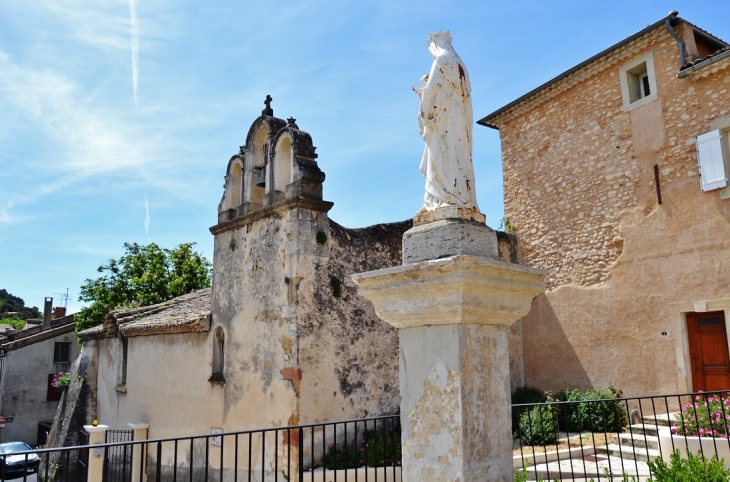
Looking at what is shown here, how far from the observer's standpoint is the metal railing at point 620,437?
6992 mm

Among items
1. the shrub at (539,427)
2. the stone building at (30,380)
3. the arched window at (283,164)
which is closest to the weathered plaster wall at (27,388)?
the stone building at (30,380)

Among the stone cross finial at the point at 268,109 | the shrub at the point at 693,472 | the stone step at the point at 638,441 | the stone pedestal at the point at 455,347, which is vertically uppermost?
the stone cross finial at the point at 268,109

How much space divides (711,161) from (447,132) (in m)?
8.87

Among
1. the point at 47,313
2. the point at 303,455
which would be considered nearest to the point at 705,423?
the point at 303,455

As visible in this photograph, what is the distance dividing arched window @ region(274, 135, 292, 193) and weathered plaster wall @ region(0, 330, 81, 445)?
81.9 ft

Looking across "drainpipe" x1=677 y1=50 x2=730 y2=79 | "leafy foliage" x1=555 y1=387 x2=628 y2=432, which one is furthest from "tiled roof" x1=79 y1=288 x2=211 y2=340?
"drainpipe" x1=677 y1=50 x2=730 y2=79

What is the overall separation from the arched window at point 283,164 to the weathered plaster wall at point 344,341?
Result: 1.24 m

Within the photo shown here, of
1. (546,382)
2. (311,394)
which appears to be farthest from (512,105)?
(311,394)

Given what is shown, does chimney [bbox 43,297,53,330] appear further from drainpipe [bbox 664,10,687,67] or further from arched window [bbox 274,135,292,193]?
drainpipe [bbox 664,10,687,67]

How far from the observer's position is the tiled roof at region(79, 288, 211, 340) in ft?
41.3

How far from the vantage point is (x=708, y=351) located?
10.7 meters

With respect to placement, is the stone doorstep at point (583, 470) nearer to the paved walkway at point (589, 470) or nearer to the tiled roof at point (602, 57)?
the paved walkway at point (589, 470)

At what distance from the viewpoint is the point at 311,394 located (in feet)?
32.3

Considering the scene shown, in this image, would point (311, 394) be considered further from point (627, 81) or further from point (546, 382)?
point (627, 81)
